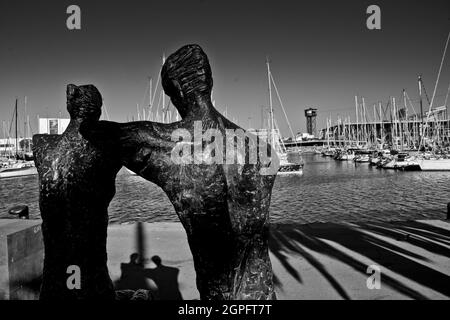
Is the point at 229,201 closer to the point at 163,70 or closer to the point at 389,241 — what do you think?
the point at 163,70

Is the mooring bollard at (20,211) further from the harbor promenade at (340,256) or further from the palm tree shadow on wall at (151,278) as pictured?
the palm tree shadow on wall at (151,278)

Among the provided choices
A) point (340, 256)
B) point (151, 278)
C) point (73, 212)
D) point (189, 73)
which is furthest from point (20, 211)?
point (340, 256)

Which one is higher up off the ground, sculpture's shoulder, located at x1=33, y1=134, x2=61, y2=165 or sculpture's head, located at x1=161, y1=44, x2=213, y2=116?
sculpture's head, located at x1=161, y1=44, x2=213, y2=116

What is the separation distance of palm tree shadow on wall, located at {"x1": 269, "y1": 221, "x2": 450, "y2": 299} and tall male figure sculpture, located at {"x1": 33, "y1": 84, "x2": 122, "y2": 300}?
3846mm

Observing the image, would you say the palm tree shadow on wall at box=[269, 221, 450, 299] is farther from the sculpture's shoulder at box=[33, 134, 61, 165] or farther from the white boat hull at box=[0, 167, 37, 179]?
the white boat hull at box=[0, 167, 37, 179]

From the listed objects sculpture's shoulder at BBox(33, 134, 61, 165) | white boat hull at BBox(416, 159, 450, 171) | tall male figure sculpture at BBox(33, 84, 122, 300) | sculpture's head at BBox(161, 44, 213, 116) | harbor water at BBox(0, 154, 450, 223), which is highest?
sculpture's head at BBox(161, 44, 213, 116)

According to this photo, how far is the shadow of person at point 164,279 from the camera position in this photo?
5086 millimetres

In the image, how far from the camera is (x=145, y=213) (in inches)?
839

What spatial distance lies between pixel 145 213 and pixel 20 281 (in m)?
17.3

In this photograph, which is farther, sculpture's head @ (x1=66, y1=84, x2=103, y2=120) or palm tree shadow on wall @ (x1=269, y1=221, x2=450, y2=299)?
palm tree shadow on wall @ (x1=269, y1=221, x2=450, y2=299)

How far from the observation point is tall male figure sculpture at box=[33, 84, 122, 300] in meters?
1.90

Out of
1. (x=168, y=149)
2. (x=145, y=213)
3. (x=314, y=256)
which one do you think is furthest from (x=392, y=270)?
(x=145, y=213)

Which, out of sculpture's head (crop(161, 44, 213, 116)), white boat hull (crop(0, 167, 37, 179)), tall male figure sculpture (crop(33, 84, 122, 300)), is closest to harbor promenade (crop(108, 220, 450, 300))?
tall male figure sculpture (crop(33, 84, 122, 300))
